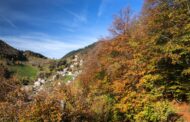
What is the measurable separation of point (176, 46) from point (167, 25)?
2.26 metres

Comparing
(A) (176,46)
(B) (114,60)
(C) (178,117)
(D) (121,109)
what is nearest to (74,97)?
(D) (121,109)

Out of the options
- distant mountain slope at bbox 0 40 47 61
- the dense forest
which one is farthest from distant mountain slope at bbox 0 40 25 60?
the dense forest

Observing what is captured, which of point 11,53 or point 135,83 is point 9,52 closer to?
point 11,53

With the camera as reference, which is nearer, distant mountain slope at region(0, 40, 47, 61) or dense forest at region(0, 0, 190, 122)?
dense forest at region(0, 0, 190, 122)

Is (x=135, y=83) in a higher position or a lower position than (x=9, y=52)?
lower

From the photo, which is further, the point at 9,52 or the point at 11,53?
the point at 11,53

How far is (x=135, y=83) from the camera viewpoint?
19812 millimetres

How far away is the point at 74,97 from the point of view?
16484 mm

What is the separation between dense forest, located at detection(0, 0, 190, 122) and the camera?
49.9 ft

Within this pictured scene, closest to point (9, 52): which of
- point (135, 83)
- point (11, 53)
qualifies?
point (11, 53)

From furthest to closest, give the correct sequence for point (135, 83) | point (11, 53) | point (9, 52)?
point (11, 53) → point (9, 52) → point (135, 83)

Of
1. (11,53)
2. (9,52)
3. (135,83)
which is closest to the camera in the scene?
(135,83)

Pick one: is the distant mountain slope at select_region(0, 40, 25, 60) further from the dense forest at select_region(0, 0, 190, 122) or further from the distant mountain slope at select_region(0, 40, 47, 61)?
the dense forest at select_region(0, 0, 190, 122)

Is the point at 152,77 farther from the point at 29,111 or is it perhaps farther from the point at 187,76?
the point at 29,111
